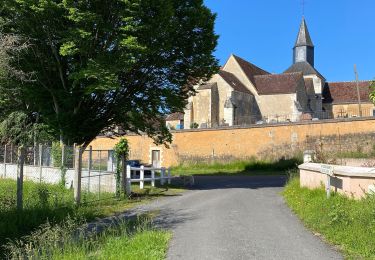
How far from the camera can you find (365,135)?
37.1 meters

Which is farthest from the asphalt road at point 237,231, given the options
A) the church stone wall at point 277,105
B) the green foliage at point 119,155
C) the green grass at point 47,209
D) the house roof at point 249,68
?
the house roof at point 249,68

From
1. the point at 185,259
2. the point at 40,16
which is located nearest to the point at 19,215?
the point at 185,259

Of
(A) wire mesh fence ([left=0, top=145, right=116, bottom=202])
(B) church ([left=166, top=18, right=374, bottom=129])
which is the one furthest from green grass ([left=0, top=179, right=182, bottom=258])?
(B) church ([left=166, top=18, right=374, bottom=129])

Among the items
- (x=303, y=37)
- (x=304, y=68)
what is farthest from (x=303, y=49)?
(x=304, y=68)

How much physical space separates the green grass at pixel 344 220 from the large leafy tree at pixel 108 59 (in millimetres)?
9408

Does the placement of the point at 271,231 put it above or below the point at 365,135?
below

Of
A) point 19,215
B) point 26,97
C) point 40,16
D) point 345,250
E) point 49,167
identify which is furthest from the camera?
point 26,97

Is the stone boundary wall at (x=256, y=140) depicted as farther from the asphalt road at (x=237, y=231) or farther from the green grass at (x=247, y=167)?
the asphalt road at (x=237, y=231)

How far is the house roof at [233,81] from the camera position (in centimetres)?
5497

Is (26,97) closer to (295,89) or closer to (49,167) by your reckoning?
(49,167)

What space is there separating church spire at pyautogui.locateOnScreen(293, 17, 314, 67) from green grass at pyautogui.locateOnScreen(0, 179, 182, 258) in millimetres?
65616

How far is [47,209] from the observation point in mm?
11953

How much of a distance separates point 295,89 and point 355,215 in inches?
1865

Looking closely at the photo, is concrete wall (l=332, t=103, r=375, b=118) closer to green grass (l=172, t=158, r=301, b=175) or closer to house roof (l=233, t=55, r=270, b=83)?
house roof (l=233, t=55, r=270, b=83)
